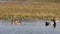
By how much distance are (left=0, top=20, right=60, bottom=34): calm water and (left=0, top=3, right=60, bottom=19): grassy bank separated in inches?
180

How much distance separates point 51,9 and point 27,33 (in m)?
14.0

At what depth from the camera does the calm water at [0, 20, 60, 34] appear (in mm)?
23812

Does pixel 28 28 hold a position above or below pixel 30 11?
above

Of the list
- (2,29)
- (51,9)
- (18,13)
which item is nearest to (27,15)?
(18,13)

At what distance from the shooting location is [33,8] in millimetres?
37750

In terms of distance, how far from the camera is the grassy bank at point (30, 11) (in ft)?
107

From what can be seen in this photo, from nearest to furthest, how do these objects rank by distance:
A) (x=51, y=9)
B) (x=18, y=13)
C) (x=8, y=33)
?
1. (x=8, y=33)
2. (x=18, y=13)
3. (x=51, y=9)

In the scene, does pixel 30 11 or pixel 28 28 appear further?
pixel 30 11

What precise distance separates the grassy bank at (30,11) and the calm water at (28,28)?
4.58 meters

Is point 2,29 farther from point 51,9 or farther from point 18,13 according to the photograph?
point 51,9

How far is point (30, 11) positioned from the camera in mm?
35406

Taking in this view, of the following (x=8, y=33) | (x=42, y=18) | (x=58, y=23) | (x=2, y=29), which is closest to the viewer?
(x=8, y=33)

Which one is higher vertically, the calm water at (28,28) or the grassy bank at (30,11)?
the calm water at (28,28)

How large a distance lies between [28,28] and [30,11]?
10.0 m
